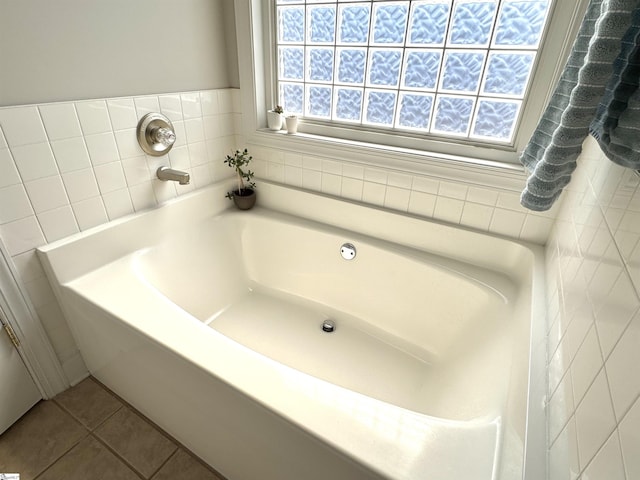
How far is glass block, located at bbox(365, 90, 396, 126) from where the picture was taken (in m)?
1.49

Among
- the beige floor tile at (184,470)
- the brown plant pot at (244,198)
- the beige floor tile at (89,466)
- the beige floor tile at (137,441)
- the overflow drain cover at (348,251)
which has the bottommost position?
the beige floor tile at (89,466)

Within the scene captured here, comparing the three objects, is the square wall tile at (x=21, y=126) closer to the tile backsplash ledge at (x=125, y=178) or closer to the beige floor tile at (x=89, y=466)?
the tile backsplash ledge at (x=125, y=178)

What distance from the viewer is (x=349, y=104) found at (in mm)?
1587

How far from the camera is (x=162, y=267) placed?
4.89 ft

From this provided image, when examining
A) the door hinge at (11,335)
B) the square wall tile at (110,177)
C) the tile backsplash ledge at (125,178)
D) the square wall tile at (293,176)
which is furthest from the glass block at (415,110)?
the door hinge at (11,335)

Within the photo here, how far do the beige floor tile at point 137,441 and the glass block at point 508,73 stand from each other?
1812 millimetres

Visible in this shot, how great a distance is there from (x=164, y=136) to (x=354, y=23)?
939 mm

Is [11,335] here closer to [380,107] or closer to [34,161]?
[34,161]

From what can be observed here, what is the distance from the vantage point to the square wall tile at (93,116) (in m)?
1.18

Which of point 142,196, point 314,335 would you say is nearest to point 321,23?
point 142,196

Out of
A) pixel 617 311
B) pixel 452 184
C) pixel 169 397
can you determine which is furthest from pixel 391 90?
pixel 169 397

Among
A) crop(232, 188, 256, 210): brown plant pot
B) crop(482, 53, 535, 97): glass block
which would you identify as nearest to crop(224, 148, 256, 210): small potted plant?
crop(232, 188, 256, 210): brown plant pot

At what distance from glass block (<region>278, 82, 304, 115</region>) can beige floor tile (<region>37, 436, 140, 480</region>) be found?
1.67 metres

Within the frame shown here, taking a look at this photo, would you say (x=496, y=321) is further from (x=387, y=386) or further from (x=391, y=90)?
(x=391, y=90)
